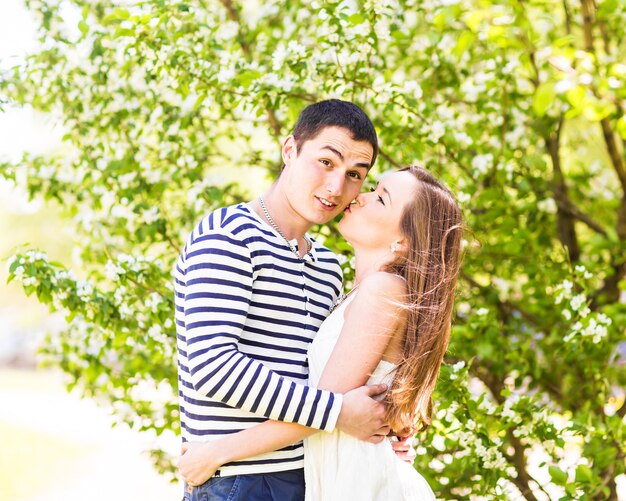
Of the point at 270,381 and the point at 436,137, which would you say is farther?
the point at 436,137

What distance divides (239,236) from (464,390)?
1.19 metres

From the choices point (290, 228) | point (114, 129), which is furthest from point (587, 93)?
point (114, 129)

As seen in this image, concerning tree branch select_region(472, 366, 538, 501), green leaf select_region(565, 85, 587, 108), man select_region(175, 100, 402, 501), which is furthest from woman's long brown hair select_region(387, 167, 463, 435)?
tree branch select_region(472, 366, 538, 501)

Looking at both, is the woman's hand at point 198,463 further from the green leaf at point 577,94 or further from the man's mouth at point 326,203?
the green leaf at point 577,94

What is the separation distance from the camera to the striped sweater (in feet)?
6.88

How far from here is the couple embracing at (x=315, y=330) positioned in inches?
83.8

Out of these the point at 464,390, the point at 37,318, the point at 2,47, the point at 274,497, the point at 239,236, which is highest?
the point at 2,47

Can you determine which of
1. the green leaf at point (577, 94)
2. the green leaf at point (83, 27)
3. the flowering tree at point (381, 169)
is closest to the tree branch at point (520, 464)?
the flowering tree at point (381, 169)

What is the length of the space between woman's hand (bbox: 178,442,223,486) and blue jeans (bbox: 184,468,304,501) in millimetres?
32

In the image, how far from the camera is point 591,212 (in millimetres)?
4984

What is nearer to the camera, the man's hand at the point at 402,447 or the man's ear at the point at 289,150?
the man's hand at the point at 402,447

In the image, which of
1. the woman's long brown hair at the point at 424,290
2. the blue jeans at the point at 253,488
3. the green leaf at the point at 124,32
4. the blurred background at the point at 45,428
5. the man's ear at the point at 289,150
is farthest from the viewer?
the blurred background at the point at 45,428

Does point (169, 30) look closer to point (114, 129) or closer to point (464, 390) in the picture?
point (114, 129)

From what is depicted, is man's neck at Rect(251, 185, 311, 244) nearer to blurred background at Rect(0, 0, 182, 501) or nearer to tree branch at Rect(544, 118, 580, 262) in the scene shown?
blurred background at Rect(0, 0, 182, 501)
